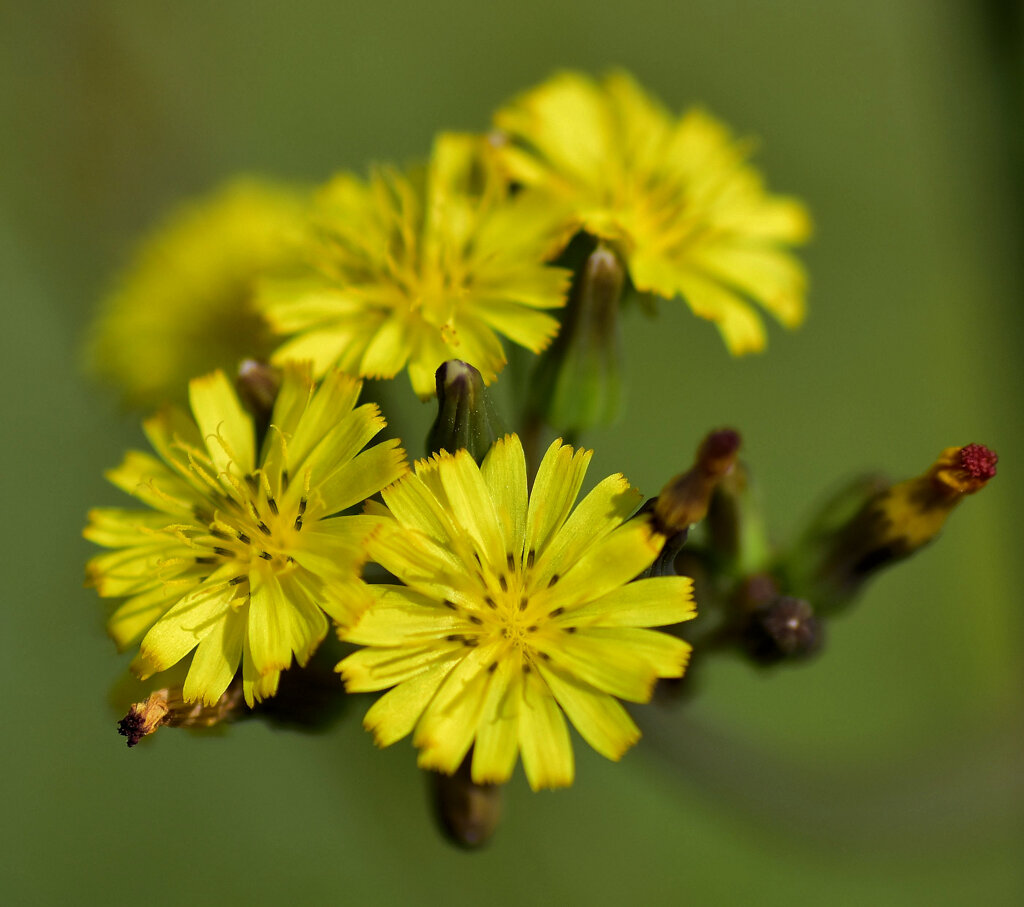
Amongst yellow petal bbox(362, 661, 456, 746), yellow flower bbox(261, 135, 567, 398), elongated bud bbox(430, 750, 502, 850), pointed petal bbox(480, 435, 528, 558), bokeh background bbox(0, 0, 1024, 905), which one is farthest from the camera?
bokeh background bbox(0, 0, 1024, 905)

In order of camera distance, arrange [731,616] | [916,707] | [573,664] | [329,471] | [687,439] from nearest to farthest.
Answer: [573,664] < [329,471] < [731,616] < [916,707] < [687,439]

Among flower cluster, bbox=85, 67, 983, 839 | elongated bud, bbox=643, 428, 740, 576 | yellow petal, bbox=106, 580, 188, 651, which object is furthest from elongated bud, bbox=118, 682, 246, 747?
elongated bud, bbox=643, 428, 740, 576

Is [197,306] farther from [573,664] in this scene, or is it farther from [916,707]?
[916,707]

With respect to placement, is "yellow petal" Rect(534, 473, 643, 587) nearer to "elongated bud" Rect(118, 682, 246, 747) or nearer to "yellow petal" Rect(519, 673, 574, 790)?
"yellow petal" Rect(519, 673, 574, 790)

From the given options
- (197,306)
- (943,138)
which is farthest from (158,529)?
(943,138)

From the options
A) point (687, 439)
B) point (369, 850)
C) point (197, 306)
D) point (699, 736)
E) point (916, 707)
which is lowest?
point (369, 850)

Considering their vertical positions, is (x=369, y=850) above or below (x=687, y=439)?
below
